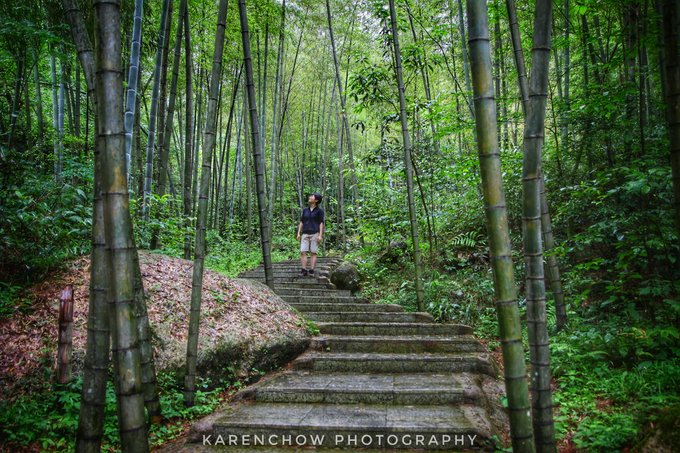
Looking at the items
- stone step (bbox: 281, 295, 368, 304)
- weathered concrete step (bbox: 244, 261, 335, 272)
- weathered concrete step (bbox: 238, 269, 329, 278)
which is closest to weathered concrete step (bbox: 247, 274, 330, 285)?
weathered concrete step (bbox: 238, 269, 329, 278)

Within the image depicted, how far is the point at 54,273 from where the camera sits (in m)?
3.89

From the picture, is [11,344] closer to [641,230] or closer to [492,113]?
[492,113]

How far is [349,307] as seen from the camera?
18.1 feet

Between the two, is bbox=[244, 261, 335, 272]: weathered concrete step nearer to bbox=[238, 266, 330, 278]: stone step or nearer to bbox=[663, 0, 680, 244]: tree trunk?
bbox=[238, 266, 330, 278]: stone step

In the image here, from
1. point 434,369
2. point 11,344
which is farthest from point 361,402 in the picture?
point 11,344

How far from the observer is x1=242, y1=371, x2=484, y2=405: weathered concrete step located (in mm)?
3090

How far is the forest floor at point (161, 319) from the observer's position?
117 inches

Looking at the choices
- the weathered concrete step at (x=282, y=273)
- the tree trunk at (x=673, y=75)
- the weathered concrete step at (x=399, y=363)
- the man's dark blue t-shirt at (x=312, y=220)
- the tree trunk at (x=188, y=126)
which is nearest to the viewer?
the tree trunk at (x=673, y=75)

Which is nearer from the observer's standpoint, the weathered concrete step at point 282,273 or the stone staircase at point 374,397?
the stone staircase at point 374,397

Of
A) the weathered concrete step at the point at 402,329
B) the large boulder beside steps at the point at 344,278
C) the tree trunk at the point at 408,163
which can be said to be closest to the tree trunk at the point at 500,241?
the weathered concrete step at the point at 402,329

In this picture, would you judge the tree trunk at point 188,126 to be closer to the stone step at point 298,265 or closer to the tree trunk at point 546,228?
the stone step at point 298,265

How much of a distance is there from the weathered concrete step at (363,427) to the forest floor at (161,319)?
931mm

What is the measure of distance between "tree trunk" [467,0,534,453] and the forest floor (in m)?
2.79

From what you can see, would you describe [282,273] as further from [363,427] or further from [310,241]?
[363,427]
